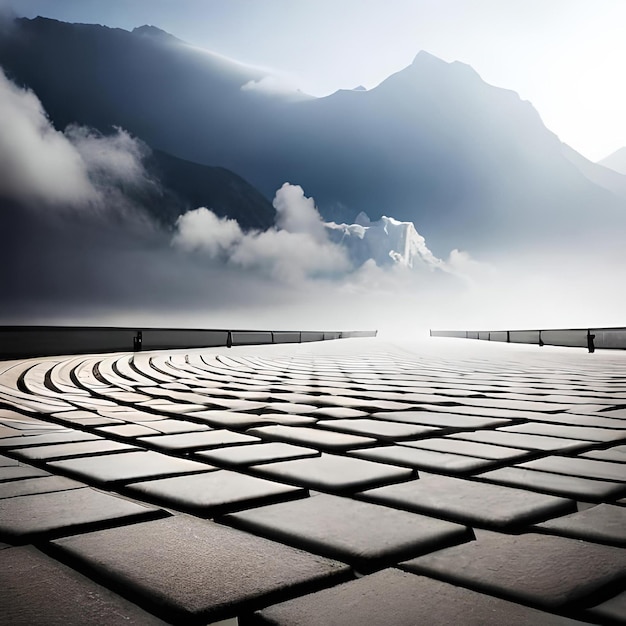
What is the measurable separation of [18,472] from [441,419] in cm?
213

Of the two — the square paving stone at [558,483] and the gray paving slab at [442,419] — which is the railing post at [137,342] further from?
the square paving stone at [558,483]

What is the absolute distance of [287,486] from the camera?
1.79m

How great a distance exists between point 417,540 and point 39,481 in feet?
4.15

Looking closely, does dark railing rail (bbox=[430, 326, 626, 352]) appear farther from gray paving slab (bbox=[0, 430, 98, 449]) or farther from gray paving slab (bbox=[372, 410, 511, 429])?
gray paving slab (bbox=[0, 430, 98, 449])

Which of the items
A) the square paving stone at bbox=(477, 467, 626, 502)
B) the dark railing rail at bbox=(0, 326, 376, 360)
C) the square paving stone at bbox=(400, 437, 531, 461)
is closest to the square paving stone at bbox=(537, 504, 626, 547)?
the square paving stone at bbox=(477, 467, 626, 502)

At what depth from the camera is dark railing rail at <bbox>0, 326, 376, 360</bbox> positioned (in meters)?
11.2

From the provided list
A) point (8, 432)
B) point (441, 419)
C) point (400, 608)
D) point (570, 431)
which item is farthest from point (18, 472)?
point (570, 431)

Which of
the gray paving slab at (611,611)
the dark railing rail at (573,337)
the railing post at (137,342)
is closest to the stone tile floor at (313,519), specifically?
the gray paving slab at (611,611)

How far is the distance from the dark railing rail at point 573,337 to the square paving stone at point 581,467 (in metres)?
14.2

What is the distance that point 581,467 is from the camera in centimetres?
209

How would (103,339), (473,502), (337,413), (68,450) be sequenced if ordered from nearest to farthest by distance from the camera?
(473,502)
(68,450)
(337,413)
(103,339)

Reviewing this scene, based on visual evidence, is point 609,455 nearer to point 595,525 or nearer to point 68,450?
point 595,525

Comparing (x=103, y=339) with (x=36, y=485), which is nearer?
(x=36, y=485)

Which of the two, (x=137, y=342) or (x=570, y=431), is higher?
(x=137, y=342)
